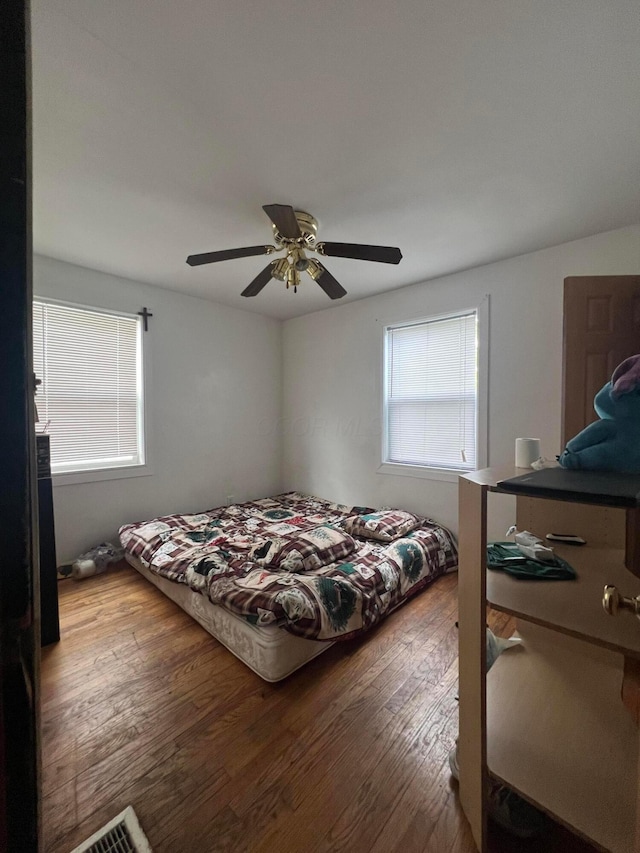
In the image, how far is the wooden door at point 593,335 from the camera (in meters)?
1.46

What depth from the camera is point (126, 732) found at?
1.33 m

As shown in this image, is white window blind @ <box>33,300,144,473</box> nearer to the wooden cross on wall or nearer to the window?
the wooden cross on wall

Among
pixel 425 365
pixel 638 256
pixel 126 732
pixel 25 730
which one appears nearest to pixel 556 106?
pixel 638 256

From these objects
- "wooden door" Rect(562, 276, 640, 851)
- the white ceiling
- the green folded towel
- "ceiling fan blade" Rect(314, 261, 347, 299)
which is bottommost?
the green folded towel

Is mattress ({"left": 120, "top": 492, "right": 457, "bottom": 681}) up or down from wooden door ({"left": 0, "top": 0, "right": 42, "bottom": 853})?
down

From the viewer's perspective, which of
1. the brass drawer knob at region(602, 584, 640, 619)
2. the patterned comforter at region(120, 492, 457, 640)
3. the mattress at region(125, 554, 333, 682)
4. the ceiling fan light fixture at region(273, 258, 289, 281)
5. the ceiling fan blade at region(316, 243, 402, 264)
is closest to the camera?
the brass drawer knob at region(602, 584, 640, 619)

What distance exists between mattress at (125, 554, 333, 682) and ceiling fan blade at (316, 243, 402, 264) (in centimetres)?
203

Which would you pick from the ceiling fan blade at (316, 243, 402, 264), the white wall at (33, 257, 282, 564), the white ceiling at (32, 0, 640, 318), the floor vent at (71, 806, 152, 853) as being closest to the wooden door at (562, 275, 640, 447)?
the white ceiling at (32, 0, 640, 318)

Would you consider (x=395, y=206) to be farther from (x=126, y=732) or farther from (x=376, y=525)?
(x=126, y=732)

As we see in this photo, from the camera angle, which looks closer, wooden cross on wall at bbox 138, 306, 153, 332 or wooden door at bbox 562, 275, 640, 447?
wooden door at bbox 562, 275, 640, 447

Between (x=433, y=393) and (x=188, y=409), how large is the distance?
2.51m

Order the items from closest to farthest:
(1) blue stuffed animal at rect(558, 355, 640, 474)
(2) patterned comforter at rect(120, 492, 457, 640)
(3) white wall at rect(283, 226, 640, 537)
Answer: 1. (1) blue stuffed animal at rect(558, 355, 640, 474)
2. (2) patterned comforter at rect(120, 492, 457, 640)
3. (3) white wall at rect(283, 226, 640, 537)

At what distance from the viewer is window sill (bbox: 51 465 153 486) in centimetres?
270

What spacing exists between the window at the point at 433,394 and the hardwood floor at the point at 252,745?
148 centimetres
